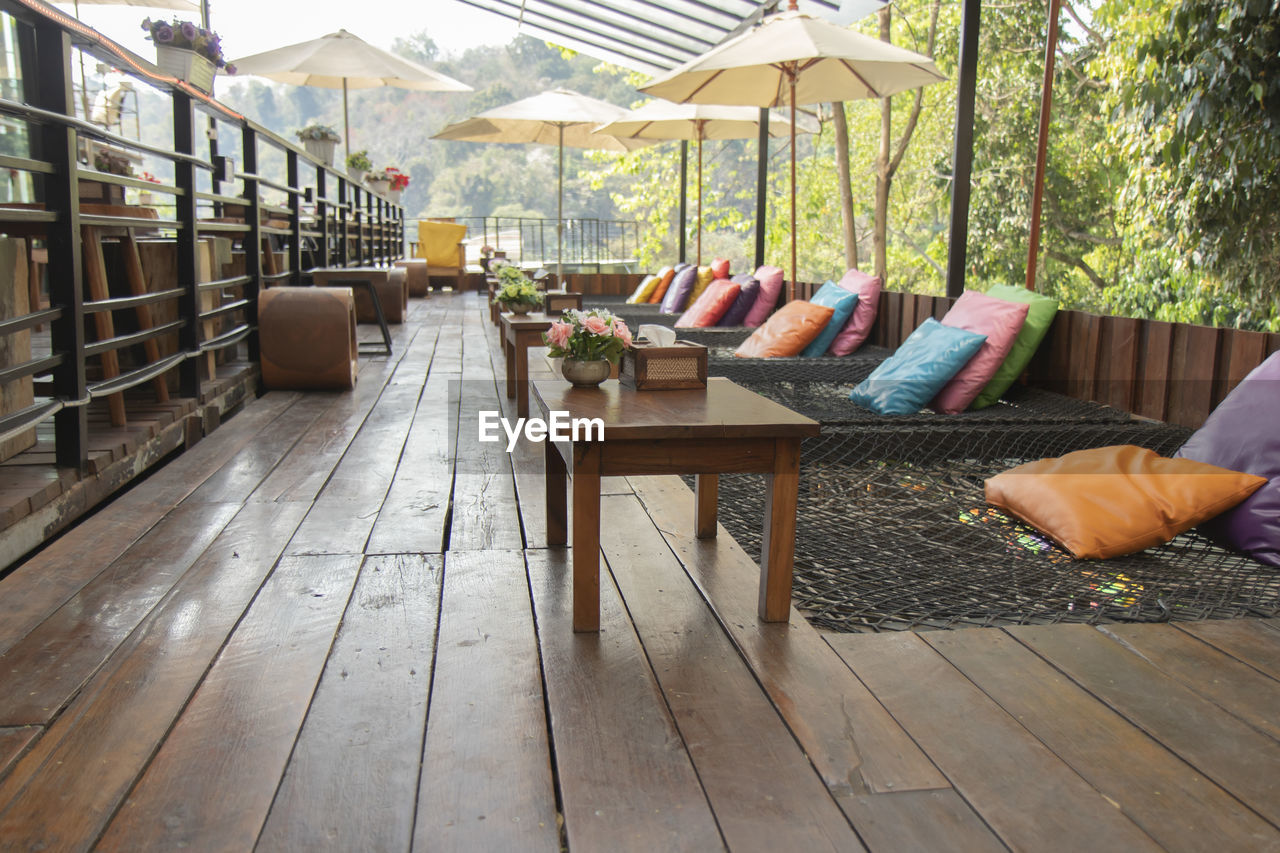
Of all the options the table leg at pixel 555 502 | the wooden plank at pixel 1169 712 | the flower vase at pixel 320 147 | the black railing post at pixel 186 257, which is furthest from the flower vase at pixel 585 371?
the flower vase at pixel 320 147

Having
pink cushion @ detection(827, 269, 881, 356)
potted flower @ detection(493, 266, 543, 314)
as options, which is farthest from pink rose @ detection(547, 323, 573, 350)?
pink cushion @ detection(827, 269, 881, 356)

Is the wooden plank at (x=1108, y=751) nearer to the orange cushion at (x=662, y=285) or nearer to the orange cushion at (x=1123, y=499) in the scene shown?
the orange cushion at (x=1123, y=499)

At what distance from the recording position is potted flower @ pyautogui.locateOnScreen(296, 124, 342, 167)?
21.7 feet

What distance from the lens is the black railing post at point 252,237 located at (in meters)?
4.45

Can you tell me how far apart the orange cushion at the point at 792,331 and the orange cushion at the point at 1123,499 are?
253 cm

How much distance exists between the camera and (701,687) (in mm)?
1613

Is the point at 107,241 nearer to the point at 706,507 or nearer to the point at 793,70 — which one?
the point at 706,507

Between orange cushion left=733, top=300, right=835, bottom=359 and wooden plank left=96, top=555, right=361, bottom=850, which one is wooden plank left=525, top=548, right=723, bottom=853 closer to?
wooden plank left=96, top=555, right=361, bottom=850

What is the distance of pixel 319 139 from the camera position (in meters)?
6.69

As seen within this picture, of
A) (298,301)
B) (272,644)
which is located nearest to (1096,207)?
(298,301)

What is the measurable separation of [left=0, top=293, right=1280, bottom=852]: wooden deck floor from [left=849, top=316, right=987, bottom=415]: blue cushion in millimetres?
1529

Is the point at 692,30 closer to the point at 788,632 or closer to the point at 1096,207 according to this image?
the point at 1096,207

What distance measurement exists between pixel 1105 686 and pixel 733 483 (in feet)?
4.92

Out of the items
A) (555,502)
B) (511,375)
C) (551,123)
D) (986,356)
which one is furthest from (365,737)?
(551,123)
